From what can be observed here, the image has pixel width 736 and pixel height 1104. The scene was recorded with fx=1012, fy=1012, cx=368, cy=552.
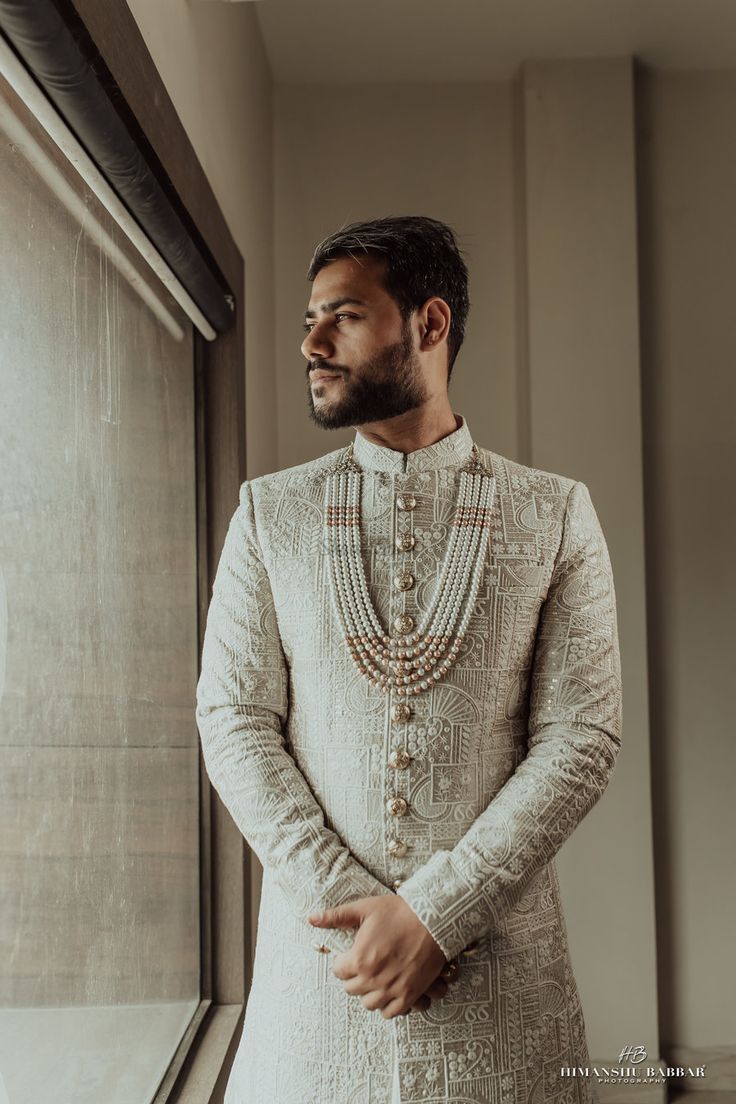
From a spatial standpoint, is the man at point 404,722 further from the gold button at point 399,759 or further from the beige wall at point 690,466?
the beige wall at point 690,466

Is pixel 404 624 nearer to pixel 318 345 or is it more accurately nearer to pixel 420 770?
pixel 420 770

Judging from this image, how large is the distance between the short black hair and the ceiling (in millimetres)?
1519

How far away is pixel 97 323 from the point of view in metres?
1.44

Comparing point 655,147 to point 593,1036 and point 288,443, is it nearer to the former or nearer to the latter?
point 288,443

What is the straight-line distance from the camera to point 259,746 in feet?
3.76

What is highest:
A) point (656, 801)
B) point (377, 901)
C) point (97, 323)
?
point (97, 323)

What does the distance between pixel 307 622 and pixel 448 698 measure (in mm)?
188

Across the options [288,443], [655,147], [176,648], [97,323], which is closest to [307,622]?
[97,323]

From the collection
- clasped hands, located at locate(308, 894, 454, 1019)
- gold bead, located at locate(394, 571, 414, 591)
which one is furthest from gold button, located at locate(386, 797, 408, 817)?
gold bead, located at locate(394, 571, 414, 591)

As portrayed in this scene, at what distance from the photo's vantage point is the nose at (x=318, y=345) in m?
1.19

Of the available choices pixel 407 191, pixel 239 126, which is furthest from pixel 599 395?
pixel 239 126

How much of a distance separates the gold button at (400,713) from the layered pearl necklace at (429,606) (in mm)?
14

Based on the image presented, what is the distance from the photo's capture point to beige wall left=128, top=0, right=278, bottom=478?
1629 mm

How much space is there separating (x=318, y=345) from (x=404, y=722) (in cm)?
45
